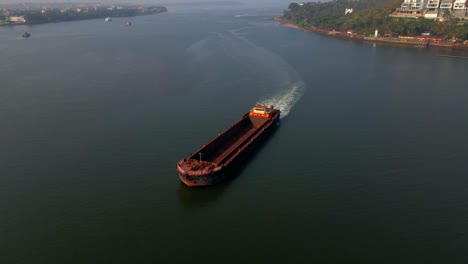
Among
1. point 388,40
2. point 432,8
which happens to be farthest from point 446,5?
point 388,40

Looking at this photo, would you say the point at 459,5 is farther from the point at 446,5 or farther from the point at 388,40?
the point at 388,40

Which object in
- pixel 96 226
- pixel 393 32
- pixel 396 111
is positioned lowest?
pixel 96 226

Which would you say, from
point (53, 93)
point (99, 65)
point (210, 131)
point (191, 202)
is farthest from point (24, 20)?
point (191, 202)

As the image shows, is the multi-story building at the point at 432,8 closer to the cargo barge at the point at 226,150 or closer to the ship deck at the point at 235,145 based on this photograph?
the cargo barge at the point at 226,150

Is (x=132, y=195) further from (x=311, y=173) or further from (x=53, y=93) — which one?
(x=53, y=93)

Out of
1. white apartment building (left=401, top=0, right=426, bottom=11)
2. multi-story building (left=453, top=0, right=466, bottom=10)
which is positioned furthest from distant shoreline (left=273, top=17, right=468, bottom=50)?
multi-story building (left=453, top=0, right=466, bottom=10)
